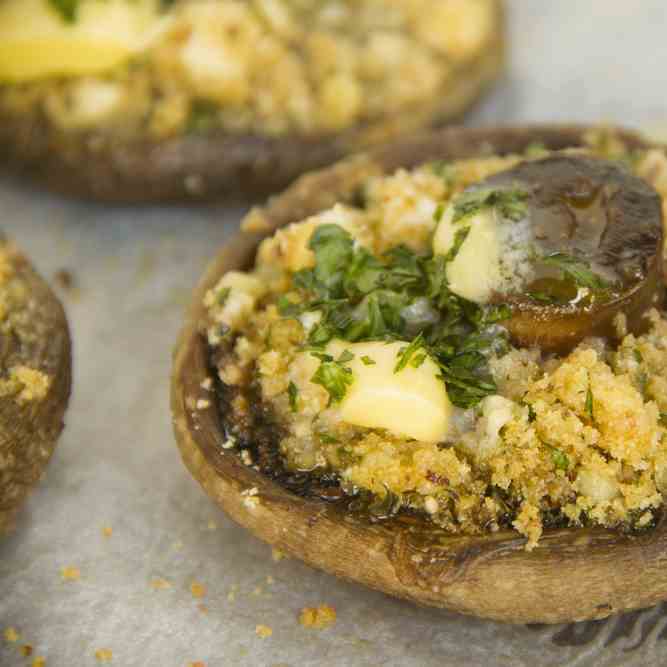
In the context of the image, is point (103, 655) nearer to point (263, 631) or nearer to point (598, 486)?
point (263, 631)

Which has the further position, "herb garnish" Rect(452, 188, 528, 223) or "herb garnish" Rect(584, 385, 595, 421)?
"herb garnish" Rect(452, 188, 528, 223)

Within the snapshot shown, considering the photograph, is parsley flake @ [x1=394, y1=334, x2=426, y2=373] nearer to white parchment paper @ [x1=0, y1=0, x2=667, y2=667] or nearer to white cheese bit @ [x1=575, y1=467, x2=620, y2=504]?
white cheese bit @ [x1=575, y1=467, x2=620, y2=504]

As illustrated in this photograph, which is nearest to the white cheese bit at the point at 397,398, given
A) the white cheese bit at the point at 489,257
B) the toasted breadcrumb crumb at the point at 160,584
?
the white cheese bit at the point at 489,257

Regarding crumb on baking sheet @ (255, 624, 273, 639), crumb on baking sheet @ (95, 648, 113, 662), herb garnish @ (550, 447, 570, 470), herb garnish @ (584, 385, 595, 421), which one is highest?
herb garnish @ (584, 385, 595, 421)

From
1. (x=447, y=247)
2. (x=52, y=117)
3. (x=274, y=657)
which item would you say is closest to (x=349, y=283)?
(x=447, y=247)

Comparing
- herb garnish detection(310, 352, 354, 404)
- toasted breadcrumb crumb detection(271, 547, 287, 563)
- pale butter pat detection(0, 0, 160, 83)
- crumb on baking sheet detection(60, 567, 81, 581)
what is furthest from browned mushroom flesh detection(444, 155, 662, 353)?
pale butter pat detection(0, 0, 160, 83)

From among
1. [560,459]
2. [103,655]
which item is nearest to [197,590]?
[103,655]
